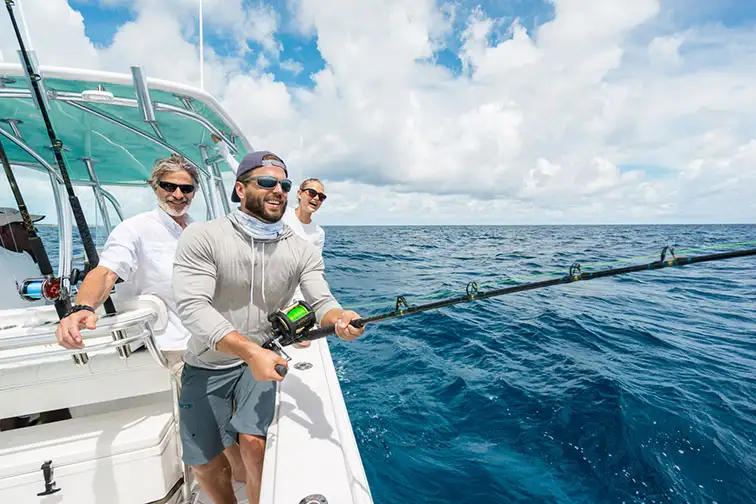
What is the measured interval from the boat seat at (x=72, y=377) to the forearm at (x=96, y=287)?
6.6 inches

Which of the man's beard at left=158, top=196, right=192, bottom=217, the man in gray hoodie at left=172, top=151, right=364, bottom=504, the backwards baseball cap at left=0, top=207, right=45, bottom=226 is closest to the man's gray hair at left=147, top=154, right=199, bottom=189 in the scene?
the man's beard at left=158, top=196, right=192, bottom=217

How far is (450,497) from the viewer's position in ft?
9.55

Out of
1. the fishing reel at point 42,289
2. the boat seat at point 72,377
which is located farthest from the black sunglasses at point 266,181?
the fishing reel at point 42,289

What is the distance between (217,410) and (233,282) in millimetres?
805

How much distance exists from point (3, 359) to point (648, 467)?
4924 mm

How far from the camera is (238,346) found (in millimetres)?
1613

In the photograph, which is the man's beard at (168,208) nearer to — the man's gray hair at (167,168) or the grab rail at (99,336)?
the man's gray hair at (167,168)

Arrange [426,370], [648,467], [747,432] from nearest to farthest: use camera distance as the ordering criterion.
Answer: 1. [648,467]
2. [747,432]
3. [426,370]

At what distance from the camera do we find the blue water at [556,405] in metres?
3.03

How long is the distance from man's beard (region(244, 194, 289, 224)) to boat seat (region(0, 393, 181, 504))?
1.52 meters

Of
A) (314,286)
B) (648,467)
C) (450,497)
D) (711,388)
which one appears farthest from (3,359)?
(711,388)

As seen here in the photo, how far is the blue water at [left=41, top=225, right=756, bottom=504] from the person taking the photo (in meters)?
3.03

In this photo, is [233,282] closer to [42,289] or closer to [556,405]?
[42,289]

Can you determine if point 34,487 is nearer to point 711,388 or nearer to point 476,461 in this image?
point 476,461
